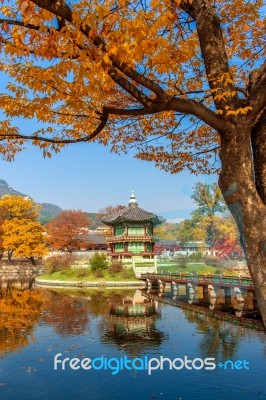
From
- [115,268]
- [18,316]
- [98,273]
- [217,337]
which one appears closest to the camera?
[217,337]

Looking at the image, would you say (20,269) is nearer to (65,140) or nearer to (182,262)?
(182,262)

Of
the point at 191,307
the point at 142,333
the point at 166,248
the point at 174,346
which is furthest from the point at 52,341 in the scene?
the point at 166,248

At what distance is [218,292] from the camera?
30.2 m

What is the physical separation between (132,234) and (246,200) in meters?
43.3

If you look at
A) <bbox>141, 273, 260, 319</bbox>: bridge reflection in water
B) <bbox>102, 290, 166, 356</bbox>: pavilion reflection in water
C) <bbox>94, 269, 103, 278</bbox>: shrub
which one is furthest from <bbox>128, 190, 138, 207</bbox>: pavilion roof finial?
<bbox>102, 290, 166, 356</bbox>: pavilion reflection in water

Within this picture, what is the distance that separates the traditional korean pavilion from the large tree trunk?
138 feet

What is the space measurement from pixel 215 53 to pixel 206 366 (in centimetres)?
1093

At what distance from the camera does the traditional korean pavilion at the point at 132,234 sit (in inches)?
1791

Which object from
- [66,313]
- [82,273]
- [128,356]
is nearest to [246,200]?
[128,356]

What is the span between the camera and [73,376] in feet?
37.0

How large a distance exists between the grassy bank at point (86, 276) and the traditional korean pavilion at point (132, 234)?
246 inches

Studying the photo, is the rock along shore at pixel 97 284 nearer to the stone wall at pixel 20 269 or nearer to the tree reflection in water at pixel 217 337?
the tree reflection in water at pixel 217 337

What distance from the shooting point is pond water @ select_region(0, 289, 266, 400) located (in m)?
10.2

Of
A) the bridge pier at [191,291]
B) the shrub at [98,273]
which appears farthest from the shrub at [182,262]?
the shrub at [98,273]
